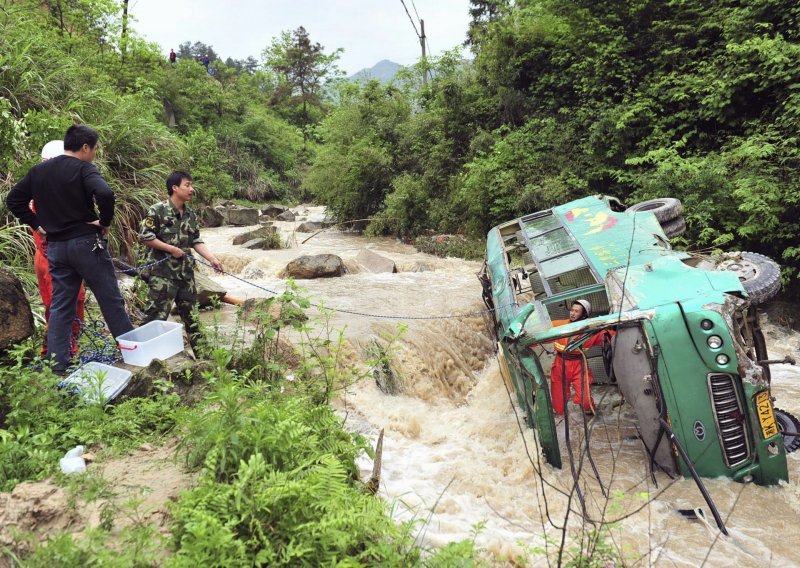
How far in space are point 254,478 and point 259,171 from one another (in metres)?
28.6

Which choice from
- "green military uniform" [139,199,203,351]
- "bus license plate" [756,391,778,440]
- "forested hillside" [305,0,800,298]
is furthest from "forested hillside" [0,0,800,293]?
"bus license plate" [756,391,778,440]

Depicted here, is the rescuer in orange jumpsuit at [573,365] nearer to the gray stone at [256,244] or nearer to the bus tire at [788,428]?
the bus tire at [788,428]

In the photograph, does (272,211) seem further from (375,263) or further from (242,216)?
(375,263)

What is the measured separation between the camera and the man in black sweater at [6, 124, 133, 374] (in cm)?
381

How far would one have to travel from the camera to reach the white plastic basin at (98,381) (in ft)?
11.4

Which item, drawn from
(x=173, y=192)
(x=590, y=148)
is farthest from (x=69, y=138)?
(x=590, y=148)

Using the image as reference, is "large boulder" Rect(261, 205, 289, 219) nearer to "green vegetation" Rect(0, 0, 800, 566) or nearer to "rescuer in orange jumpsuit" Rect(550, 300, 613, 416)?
"green vegetation" Rect(0, 0, 800, 566)

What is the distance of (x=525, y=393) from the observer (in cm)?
413

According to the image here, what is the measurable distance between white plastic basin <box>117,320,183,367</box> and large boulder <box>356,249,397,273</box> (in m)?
7.33

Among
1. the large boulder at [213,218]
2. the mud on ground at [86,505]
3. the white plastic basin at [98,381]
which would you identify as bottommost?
the mud on ground at [86,505]

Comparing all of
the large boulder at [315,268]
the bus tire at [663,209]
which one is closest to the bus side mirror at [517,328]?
the bus tire at [663,209]

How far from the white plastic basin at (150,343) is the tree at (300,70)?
40.2 meters

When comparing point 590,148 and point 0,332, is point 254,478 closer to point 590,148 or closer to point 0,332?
point 0,332

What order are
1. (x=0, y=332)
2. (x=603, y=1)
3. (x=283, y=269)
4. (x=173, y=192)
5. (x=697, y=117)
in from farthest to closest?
1. (x=603, y=1)
2. (x=283, y=269)
3. (x=697, y=117)
4. (x=173, y=192)
5. (x=0, y=332)
